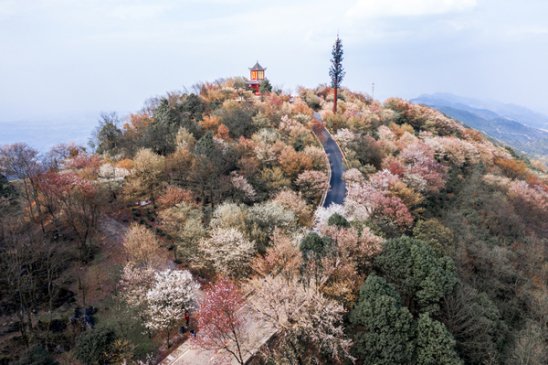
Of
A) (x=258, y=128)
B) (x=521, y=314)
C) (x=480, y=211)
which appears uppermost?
(x=258, y=128)

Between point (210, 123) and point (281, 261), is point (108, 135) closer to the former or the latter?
point (210, 123)

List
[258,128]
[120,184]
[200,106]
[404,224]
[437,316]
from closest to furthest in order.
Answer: [437,316] → [404,224] → [120,184] → [258,128] → [200,106]

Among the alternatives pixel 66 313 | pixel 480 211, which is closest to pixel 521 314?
pixel 480 211

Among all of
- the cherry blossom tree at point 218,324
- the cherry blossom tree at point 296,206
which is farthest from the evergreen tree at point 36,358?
the cherry blossom tree at point 296,206

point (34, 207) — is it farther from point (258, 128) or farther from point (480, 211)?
point (480, 211)

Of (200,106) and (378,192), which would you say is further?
(200,106)

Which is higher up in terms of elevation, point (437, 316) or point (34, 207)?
point (34, 207)

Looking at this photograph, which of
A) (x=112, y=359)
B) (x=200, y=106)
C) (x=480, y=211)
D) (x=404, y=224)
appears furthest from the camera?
(x=200, y=106)
